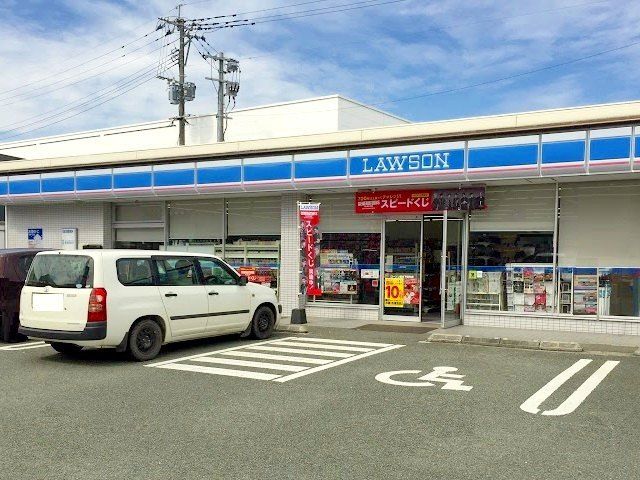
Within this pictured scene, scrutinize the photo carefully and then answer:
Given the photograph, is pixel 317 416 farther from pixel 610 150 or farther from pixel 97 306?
pixel 610 150

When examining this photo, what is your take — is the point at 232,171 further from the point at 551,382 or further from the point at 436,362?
the point at 551,382

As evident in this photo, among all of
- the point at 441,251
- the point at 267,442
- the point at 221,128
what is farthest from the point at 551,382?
the point at 221,128

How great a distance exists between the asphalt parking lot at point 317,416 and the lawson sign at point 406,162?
4249 millimetres

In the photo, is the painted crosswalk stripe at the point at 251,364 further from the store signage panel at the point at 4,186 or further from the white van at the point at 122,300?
the store signage panel at the point at 4,186

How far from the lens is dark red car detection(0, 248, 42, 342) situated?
10750mm

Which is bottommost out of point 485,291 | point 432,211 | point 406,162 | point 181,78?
point 485,291

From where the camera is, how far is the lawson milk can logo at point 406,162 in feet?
40.5

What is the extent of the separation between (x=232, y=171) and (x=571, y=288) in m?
7.96

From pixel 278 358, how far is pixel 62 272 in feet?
11.1

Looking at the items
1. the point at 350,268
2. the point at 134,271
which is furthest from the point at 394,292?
the point at 134,271

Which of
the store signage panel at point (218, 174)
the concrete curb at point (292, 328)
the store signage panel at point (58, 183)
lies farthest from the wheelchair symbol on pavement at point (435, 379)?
the store signage panel at point (58, 183)

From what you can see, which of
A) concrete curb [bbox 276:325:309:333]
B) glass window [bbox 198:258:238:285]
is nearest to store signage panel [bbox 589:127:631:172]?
concrete curb [bbox 276:325:309:333]

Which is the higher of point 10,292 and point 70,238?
point 70,238

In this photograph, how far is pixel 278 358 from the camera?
370 inches
